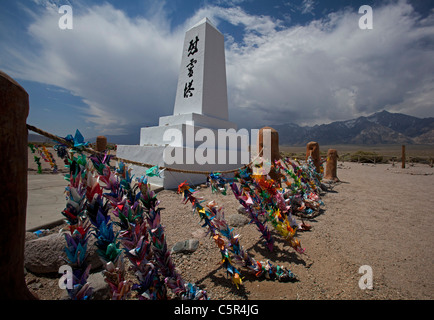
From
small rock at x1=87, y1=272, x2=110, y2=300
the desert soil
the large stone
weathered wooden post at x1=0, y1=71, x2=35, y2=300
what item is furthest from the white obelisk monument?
weathered wooden post at x1=0, y1=71, x2=35, y2=300

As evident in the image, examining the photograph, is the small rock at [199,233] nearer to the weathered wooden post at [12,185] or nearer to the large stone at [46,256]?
the large stone at [46,256]

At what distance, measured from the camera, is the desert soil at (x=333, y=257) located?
1.93m

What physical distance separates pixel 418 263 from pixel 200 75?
7651 millimetres

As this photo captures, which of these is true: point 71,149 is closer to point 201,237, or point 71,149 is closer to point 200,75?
point 201,237

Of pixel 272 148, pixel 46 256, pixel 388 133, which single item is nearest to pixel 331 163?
pixel 272 148

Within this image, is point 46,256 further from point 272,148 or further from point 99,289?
point 272,148

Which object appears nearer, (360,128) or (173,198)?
(173,198)

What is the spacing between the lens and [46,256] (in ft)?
7.06

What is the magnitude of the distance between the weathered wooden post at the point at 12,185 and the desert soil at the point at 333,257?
1.02m

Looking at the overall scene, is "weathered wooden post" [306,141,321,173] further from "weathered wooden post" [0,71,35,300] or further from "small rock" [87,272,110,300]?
"weathered wooden post" [0,71,35,300]

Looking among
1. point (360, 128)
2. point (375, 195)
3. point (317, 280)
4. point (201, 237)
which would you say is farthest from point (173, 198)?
point (360, 128)

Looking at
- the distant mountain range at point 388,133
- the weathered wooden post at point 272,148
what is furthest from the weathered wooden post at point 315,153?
the distant mountain range at point 388,133

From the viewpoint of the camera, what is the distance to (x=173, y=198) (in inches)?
203

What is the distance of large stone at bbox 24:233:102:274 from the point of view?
2119 mm
